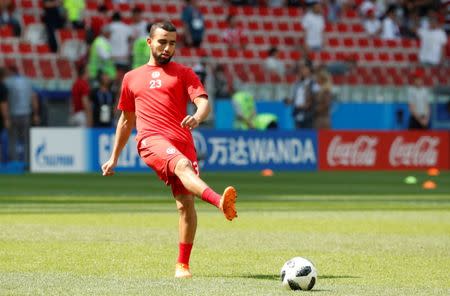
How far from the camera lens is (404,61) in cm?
3959

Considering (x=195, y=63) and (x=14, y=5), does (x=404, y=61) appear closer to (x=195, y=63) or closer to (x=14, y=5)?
(x=195, y=63)

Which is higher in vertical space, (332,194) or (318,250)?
(318,250)

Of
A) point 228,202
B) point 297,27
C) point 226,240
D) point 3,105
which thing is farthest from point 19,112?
point 228,202

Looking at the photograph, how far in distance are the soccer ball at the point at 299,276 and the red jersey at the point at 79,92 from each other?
20.4 meters

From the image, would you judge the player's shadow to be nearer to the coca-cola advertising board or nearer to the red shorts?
the red shorts

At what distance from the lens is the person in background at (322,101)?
31562 mm

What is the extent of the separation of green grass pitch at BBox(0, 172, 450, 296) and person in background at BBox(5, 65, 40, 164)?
3884mm

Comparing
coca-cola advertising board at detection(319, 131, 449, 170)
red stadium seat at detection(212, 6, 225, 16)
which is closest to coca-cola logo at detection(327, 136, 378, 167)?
coca-cola advertising board at detection(319, 131, 449, 170)

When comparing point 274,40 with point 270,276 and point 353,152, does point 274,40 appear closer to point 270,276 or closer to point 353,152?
point 353,152

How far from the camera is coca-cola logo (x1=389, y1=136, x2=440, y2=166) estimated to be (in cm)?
3219

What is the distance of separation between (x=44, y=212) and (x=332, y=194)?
6684 millimetres

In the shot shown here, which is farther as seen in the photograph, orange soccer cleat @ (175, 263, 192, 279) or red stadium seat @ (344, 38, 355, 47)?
red stadium seat @ (344, 38, 355, 47)

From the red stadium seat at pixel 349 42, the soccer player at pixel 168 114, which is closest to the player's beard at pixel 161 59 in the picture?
the soccer player at pixel 168 114

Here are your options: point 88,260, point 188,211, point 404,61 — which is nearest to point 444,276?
point 188,211
